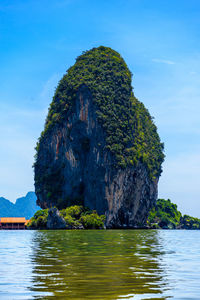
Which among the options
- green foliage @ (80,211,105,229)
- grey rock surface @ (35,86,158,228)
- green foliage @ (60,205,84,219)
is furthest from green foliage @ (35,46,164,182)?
green foliage @ (80,211,105,229)

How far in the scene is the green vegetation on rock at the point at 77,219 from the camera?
256 feet

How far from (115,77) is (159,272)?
90.4 metres

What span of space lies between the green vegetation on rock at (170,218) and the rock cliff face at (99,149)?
61.6 ft

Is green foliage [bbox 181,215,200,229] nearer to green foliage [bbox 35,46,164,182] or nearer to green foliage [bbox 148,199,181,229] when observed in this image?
green foliage [bbox 148,199,181,229]

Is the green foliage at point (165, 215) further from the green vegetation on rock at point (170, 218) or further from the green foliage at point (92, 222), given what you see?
the green foliage at point (92, 222)

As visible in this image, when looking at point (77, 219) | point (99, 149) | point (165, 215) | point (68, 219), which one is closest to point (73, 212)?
point (77, 219)

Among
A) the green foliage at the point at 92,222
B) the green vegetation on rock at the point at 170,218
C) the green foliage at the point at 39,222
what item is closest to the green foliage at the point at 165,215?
the green vegetation on rock at the point at 170,218

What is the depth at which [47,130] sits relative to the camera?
4001 inches

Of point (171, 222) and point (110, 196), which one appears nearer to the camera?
point (110, 196)

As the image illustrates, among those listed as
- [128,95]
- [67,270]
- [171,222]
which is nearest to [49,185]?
[128,95]

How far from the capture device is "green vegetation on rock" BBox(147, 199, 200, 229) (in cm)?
11994

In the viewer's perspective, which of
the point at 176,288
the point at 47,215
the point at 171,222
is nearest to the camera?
the point at 176,288

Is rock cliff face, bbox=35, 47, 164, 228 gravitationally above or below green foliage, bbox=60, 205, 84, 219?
above

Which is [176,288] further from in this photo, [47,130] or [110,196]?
[47,130]
